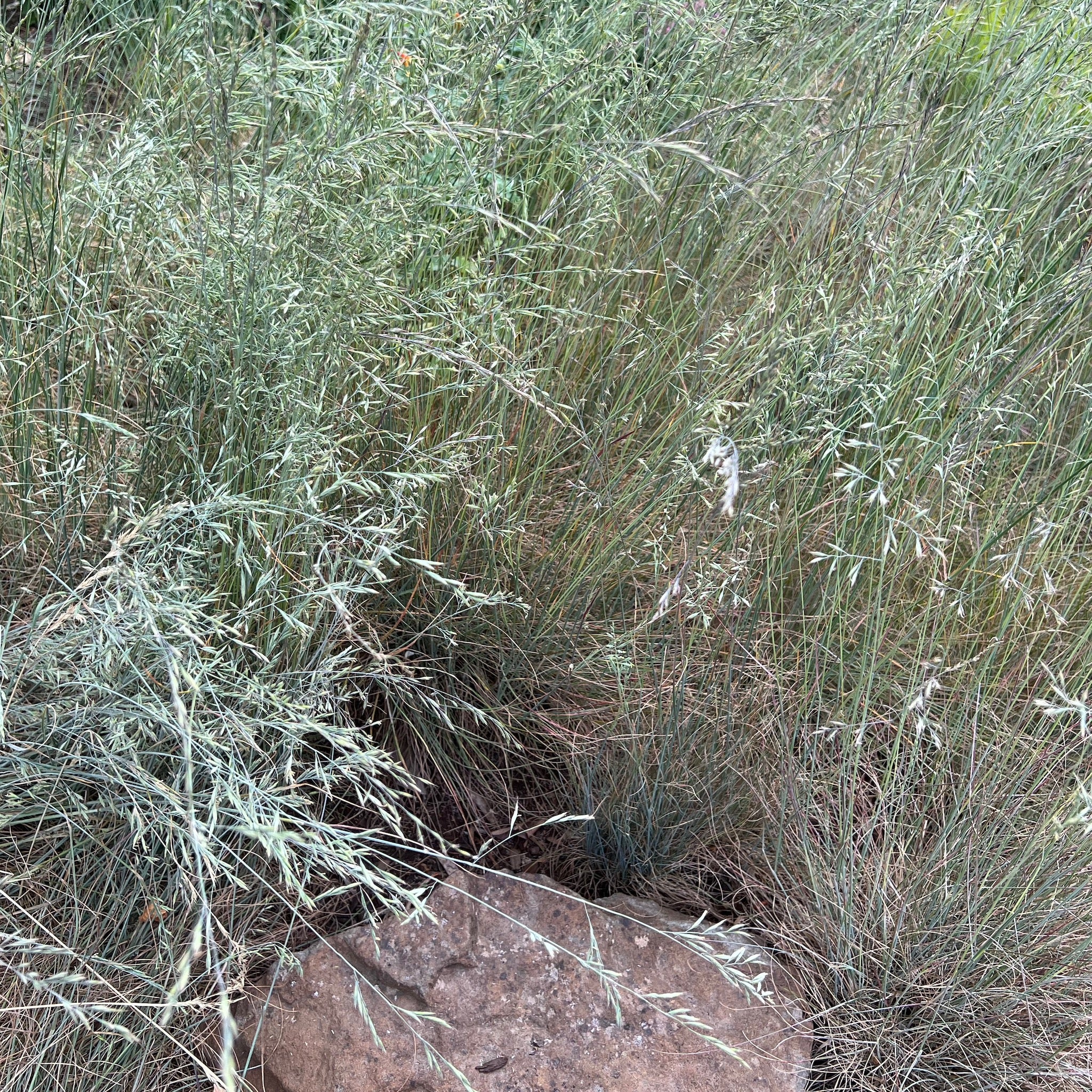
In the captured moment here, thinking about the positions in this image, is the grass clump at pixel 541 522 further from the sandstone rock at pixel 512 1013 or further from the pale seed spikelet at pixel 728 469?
the pale seed spikelet at pixel 728 469

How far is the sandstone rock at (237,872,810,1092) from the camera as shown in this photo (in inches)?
59.9

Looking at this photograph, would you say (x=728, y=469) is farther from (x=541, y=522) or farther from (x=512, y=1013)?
(x=512, y=1013)

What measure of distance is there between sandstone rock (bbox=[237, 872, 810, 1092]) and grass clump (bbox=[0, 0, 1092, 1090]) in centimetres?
9

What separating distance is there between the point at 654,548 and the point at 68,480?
3.27 ft

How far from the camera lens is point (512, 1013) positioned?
5.22ft

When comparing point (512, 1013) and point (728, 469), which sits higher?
point (728, 469)

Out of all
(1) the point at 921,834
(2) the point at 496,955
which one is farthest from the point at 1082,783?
(2) the point at 496,955

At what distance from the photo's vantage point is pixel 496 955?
1638 millimetres

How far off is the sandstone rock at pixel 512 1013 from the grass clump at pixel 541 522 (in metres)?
0.09

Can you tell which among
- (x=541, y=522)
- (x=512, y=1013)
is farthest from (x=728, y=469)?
(x=512, y=1013)

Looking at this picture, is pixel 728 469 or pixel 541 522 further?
pixel 541 522

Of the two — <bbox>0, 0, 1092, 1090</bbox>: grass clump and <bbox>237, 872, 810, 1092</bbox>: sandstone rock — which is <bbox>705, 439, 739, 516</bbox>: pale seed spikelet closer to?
<bbox>0, 0, 1092, 1090</bbox>: grass clump

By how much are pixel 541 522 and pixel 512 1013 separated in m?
0.86

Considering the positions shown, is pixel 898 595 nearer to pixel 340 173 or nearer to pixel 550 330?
pixel 550 330
